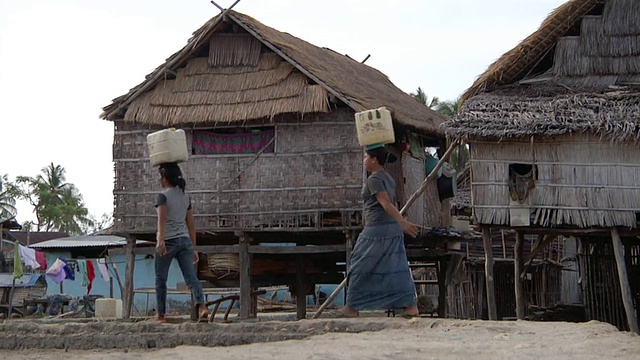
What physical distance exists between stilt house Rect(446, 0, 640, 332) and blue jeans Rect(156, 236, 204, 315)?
762 cm

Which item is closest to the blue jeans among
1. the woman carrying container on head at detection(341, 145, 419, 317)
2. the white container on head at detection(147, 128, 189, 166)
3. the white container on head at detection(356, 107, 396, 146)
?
the white container on head at detection(147, 128, 189, 166)

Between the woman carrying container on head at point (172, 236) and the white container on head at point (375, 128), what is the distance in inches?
70.8

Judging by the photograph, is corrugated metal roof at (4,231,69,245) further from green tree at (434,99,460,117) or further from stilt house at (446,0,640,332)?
stilt house at (446,0,640,332)

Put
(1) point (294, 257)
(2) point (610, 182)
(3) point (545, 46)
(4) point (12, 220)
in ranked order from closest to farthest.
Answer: (2) point (610, 182)
(3) point (545, 46)
(1) point (294, 257)
(4) point (12, 220)

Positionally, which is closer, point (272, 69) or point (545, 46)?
point (545, 46)

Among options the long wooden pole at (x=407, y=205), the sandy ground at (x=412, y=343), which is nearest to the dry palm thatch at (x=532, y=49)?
the long wooden pole at (x=407, y=205)

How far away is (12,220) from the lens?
29.3 m

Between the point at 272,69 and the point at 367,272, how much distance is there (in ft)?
32.4

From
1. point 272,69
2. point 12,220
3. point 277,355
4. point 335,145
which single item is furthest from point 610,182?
point 12,220

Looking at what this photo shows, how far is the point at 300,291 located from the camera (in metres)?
18.1

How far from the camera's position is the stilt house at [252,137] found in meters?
16.8

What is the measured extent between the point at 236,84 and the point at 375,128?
29.4 ft

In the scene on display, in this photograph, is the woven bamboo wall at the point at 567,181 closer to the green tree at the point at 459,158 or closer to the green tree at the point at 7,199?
the green tree at the point at 459,158

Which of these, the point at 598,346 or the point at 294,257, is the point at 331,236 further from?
the point at 598,346
